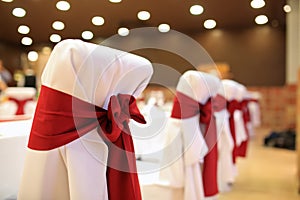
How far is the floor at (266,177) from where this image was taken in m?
2.47

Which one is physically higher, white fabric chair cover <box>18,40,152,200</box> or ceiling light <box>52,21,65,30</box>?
ceiling light <box>52,21,65,30</box>

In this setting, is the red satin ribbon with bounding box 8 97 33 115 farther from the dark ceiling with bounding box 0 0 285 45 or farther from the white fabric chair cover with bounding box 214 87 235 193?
the white fabric chair cover with bounding box 214 87 235 193

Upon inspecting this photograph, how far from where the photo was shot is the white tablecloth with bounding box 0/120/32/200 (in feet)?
3.05

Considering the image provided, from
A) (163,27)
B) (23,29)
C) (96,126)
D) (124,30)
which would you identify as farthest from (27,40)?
(96,126)

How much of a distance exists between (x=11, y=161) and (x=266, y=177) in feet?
8.56

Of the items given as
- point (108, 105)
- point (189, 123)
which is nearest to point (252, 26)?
point (189, 123)

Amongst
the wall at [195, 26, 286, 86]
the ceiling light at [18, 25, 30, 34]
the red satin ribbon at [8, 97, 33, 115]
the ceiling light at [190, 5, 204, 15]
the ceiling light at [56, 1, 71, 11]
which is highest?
the wall at [195, 26, 286, 86]

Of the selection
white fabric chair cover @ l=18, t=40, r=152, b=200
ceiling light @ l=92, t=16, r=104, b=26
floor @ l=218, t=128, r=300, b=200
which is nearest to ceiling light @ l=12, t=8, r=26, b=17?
ceiling light @ l=92, t=16, r=104, b=26

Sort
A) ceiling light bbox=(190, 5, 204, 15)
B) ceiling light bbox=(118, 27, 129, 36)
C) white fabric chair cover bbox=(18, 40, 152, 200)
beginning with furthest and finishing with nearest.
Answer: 1. ceiling light bbox=(190, 5, 204, 15)
2. ceiling light bbox=(118, 27, 129, 36)
3. white fabric chair cover bbox=(18, 40, 152, 200)

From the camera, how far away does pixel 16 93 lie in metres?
2.14

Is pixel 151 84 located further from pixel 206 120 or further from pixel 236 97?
pixel 236 97

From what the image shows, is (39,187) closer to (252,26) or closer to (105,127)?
(105,127)

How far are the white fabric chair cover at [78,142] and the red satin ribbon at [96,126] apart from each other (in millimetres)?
20

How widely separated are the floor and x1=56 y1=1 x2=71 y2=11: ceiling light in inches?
65.4
